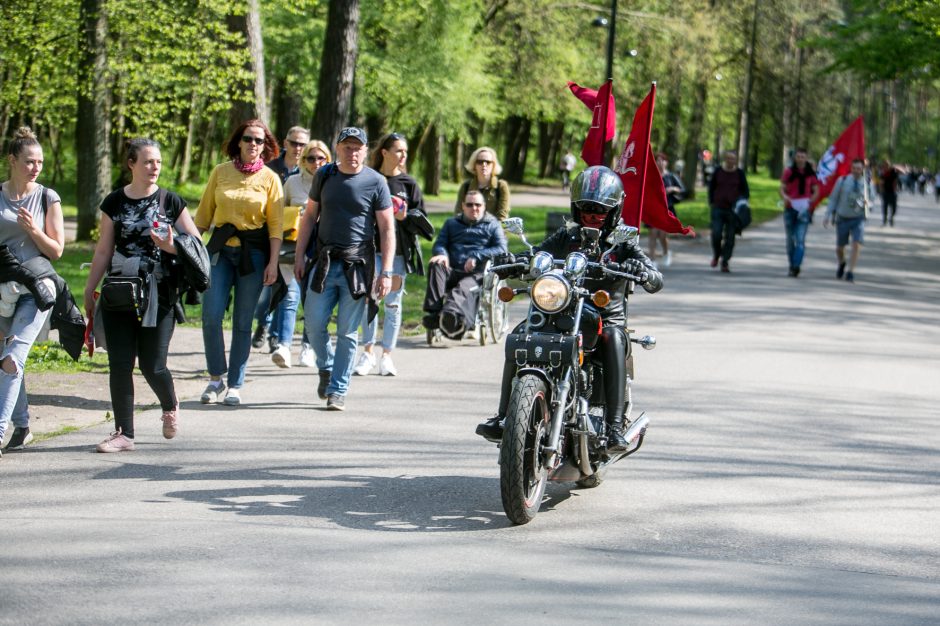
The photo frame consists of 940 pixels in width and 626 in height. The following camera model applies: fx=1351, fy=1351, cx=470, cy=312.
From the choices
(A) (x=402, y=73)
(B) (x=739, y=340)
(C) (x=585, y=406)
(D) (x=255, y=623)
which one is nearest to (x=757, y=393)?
(B) (x=739, y=340)

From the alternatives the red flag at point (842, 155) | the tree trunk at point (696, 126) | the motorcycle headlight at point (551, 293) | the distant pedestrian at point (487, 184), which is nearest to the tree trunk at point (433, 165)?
the tree trunk at point (696, 126)

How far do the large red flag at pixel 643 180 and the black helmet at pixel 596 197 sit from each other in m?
2.26

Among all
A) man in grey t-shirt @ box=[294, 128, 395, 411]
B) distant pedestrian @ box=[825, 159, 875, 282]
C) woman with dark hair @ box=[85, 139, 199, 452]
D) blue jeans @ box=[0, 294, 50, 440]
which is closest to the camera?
blue jeans @ box=[0, 294, 50, 440]

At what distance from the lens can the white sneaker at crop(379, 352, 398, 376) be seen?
10680 millimetres

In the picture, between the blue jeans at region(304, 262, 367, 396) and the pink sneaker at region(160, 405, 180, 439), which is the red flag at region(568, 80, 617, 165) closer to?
the blue jeans at region(304, 262, 367, 396)

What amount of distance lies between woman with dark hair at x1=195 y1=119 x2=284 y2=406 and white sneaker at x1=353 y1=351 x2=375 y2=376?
1.73 m

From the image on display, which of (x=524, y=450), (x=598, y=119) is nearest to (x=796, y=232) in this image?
(x=598, y=119)

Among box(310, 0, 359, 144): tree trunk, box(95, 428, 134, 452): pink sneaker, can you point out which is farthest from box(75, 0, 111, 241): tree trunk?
box(95, 428, 134, 452): pink sneaker

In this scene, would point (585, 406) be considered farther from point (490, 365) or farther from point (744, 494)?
point (490, 365)

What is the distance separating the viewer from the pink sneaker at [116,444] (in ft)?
24.4

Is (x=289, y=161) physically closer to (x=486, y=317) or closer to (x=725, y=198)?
(x=486, y=317)

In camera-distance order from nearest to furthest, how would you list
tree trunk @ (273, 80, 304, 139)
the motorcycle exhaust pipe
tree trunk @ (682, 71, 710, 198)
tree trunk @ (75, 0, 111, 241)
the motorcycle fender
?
1. the motorcycle fender
2. the motorcycle exhaust pipe
3. tree trunk @ (75, 0, 111, 241)
4. tree trunk @ (273, 80, 304, 139)
5. tree trunk @ (682, 71, 710, 198)

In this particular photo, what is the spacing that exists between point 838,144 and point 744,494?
1685 centimetres

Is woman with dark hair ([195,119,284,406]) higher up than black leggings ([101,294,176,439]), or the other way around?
woman with dark hair ([195,119,284,406])
